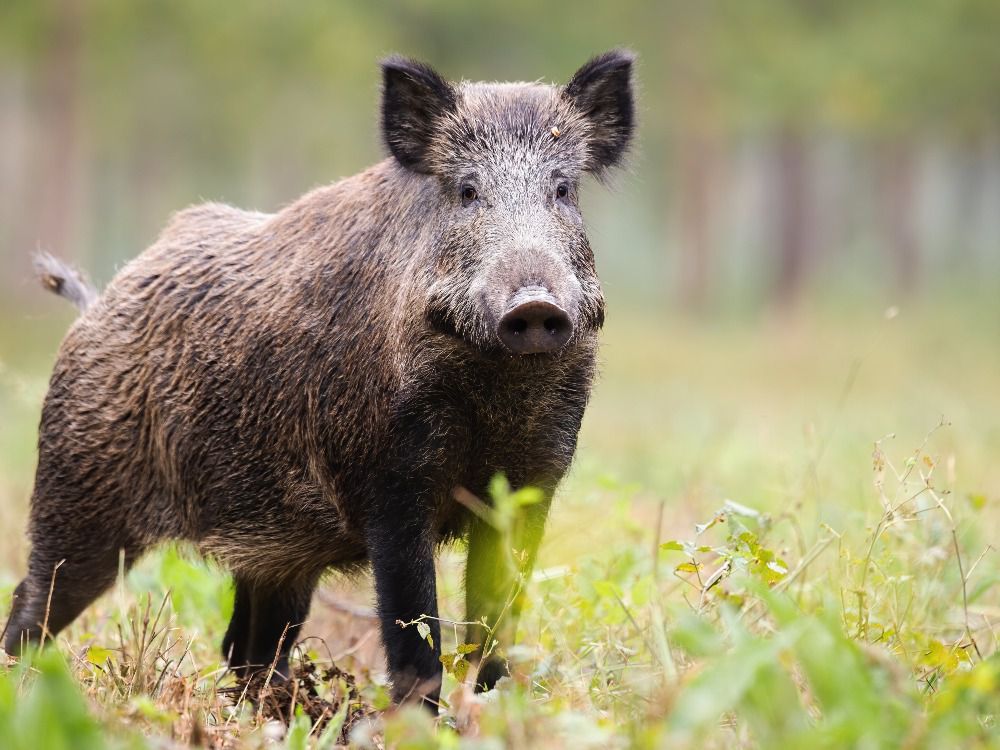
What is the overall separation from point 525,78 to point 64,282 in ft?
68.7

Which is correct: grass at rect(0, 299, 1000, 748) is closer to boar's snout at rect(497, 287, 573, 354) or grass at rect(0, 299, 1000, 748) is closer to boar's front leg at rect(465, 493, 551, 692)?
boar's front leg at rect(465, 493, 551, 692)

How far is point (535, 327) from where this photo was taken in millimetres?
3092

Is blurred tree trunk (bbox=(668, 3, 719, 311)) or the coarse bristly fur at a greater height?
the coarse bristly fur

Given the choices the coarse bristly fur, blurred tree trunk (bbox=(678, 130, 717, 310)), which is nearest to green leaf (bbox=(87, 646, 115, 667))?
the coarse bristly fur

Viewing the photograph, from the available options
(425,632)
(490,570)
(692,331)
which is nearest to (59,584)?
(490,570)

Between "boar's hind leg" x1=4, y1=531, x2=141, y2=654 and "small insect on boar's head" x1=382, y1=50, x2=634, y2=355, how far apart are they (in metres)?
1.62

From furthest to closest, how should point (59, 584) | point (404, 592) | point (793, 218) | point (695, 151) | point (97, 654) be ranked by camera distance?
point (793, 218) < point (695, 151) < point (59, 584) < point (404, 592) < point (97, 654)

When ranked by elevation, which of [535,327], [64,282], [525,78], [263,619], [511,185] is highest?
[511,185]

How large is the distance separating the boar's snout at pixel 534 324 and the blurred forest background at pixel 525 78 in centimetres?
1131

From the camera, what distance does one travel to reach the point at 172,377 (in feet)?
13.6

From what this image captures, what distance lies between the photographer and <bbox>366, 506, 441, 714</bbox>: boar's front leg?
3.40 metres

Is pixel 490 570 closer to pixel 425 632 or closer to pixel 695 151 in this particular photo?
pixel 425 632

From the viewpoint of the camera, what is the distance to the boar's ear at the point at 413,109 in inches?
147

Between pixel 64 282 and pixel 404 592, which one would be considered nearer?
pixel 404 592
